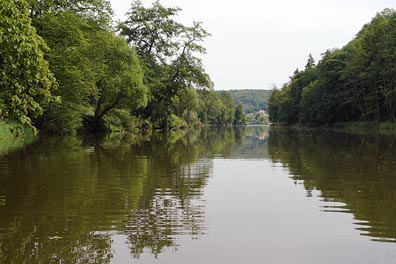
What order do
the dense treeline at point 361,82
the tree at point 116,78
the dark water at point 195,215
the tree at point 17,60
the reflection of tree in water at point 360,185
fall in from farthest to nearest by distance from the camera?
the dense treeline at point 361,82
the tree at point 116,78
the tree at point 17,60
the reflection of tree in water at point 360,185
the dark water at point 195,215

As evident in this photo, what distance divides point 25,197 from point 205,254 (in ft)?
17.0

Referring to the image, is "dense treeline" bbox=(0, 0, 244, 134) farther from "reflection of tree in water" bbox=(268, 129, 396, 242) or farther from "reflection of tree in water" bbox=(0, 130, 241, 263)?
"reflection of tree in water" bbox=(268, 129, 396, 242)

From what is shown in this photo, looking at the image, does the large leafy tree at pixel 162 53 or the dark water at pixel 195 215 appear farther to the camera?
the large leafy tree at pixel 162 53

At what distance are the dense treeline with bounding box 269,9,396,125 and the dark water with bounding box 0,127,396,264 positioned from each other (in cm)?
4775

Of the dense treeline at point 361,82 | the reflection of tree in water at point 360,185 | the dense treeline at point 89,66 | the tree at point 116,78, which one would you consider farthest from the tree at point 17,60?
the dense treeline at point 361,82

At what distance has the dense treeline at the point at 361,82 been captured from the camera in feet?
185

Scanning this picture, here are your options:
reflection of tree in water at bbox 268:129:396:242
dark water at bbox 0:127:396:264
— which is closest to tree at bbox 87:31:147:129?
reflection of tree in water at bbox 268:129:396:242

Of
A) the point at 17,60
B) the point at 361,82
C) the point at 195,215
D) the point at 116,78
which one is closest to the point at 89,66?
the point at 116,78

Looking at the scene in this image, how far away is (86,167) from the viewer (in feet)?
47.5

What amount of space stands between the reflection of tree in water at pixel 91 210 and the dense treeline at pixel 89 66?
77.0 inches

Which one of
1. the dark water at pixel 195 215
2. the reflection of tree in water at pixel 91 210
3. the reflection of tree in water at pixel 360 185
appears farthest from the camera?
the reflection of tree in water at pixel 360 185

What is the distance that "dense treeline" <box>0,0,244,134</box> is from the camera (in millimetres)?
10273

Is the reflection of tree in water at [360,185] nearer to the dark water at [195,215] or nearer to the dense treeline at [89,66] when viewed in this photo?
the dark water at [195,215]

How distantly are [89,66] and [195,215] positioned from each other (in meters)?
31.7
